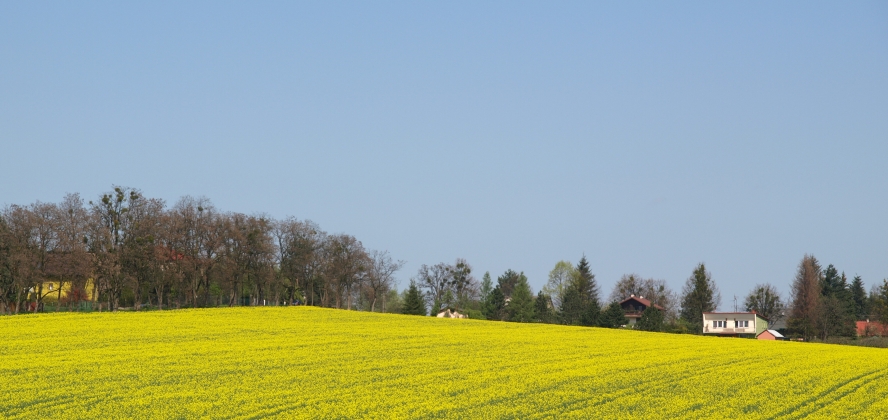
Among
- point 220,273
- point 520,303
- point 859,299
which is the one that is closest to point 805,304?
point 520,303

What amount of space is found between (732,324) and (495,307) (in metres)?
35.3

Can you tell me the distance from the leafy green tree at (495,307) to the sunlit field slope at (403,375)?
219 ft

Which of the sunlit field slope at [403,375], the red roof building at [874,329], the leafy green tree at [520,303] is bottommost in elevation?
the sunlit field slope at [403,375]

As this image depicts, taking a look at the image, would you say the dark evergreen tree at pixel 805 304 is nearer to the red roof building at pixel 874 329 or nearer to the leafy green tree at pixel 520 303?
the red roof building at pixel 874 329

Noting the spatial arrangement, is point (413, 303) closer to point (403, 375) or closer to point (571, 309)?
point (571, 309)

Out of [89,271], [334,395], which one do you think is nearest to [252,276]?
[89,271]

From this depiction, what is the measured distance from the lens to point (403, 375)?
1387 inches

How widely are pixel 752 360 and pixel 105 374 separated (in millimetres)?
33906

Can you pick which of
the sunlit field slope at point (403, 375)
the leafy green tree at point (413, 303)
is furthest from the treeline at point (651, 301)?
the sunlit field slope at point (403, 375)

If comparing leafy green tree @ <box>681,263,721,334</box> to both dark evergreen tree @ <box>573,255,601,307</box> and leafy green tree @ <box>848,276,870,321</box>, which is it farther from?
leafy green tree @ <box>848,276,870,321</box>

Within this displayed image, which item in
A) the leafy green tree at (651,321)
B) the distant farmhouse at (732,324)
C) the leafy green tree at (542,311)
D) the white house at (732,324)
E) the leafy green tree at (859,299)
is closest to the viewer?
the leafy green tree at (651,321)

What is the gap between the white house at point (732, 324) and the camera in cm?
11594

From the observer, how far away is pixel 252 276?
333ft

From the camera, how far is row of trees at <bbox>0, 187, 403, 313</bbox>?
83750 mm
